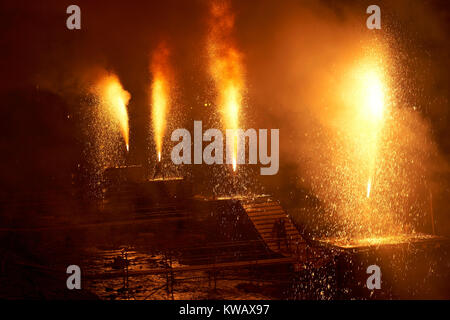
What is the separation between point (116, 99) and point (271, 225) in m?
7.09

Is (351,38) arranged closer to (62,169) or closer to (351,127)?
(351,127)

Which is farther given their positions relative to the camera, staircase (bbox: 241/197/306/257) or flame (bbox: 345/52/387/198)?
flame (bbox: 345/52/387/198)

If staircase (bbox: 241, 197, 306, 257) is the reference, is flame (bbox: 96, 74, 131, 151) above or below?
above

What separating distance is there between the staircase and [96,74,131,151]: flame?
18.1ft

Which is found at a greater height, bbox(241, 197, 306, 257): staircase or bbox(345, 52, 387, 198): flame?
bbox(345, 52, 387, 198): flame

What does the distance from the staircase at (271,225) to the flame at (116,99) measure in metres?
5.53

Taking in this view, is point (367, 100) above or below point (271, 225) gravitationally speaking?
above

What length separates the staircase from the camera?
7.05 meters

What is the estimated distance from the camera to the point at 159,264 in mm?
6461

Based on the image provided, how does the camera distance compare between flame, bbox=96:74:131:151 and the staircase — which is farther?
flame, bbox=96:74:131:151

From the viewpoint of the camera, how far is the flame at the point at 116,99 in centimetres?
1209

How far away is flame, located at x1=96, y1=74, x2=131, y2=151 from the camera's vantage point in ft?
39.7

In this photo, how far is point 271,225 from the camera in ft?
25.4
